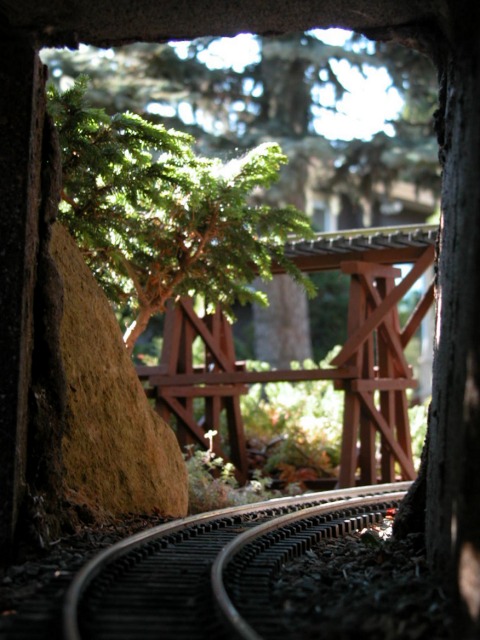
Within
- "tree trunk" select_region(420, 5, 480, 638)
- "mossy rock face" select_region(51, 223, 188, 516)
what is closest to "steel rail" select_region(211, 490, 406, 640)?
"tree trunk" select_region(420, 5, 480, 638)

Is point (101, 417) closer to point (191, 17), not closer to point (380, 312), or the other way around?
point (191, 17)

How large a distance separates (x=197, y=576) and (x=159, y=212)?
18.0ft

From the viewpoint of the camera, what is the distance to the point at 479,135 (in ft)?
17.2

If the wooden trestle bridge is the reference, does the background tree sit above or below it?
above

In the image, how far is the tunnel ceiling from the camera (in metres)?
6.87

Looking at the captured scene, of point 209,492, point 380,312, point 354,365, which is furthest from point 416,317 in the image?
point 209,492

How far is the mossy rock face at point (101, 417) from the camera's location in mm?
8656

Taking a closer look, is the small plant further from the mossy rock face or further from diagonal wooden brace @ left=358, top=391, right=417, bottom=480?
diagonal wooden brace @ left=358, top=391, right=417, bottom=480

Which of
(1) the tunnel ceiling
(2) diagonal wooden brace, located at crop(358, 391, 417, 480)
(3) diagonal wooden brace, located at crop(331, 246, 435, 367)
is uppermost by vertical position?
(1) the tunnel ceiling

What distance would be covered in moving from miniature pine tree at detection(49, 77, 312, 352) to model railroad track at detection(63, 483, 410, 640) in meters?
3.00

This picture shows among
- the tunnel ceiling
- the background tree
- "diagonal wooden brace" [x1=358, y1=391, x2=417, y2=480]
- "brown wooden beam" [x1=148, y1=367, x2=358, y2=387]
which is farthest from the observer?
the background tree

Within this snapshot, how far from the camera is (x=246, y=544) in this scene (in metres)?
7.67

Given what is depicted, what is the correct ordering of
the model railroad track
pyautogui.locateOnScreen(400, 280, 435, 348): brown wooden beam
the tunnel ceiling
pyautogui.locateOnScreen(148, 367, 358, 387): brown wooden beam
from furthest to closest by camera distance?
pyautogui.locateOnScreen(400, 280, 435, 348): brown wooden beam → pyautogui.locateOnScreen(148, 367, 358, 387): brown wooden beam → the tunnel ceiling → the model railroad track

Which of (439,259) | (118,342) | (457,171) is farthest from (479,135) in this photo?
(118,342)
